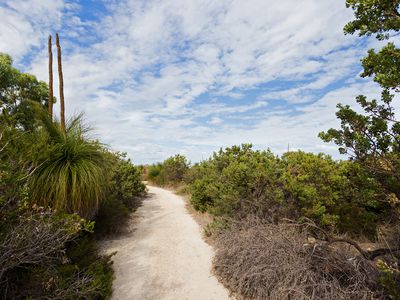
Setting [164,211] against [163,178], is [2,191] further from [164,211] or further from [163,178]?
[163,178]

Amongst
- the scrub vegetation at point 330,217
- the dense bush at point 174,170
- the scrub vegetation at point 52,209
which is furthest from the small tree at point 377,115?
the dense bush at point 174,170

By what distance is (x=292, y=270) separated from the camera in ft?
10.7

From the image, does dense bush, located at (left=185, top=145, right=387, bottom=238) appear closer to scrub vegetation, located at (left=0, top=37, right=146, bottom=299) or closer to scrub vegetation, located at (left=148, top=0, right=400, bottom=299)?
scrub vegetation, located at (left=148, top=0, right=400, bottom=299)

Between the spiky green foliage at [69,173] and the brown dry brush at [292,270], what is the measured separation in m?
2.72

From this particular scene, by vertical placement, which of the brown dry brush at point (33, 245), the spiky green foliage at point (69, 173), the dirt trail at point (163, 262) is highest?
the spiky green foliage at point (69, 173)

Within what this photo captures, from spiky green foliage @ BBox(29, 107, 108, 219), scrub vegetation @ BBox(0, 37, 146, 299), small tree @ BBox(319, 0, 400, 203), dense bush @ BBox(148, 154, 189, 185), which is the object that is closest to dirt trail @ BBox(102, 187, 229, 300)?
scrub vegetation @ BBox(0, 37, 146, 299)

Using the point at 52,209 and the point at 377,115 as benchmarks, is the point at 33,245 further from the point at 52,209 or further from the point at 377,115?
the point at 377,115

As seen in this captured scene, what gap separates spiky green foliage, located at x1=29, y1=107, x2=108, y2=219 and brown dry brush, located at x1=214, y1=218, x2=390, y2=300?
272 cm

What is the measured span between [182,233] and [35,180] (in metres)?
3.57

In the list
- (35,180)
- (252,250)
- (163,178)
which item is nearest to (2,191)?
(35,180)

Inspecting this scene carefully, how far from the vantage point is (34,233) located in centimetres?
256

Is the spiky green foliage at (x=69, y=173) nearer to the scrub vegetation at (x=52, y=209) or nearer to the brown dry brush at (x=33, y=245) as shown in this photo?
the scrub vegetation at (x=52, y=209)

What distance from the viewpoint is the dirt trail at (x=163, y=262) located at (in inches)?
145

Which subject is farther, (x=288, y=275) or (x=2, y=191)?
(x=288, y=275)
